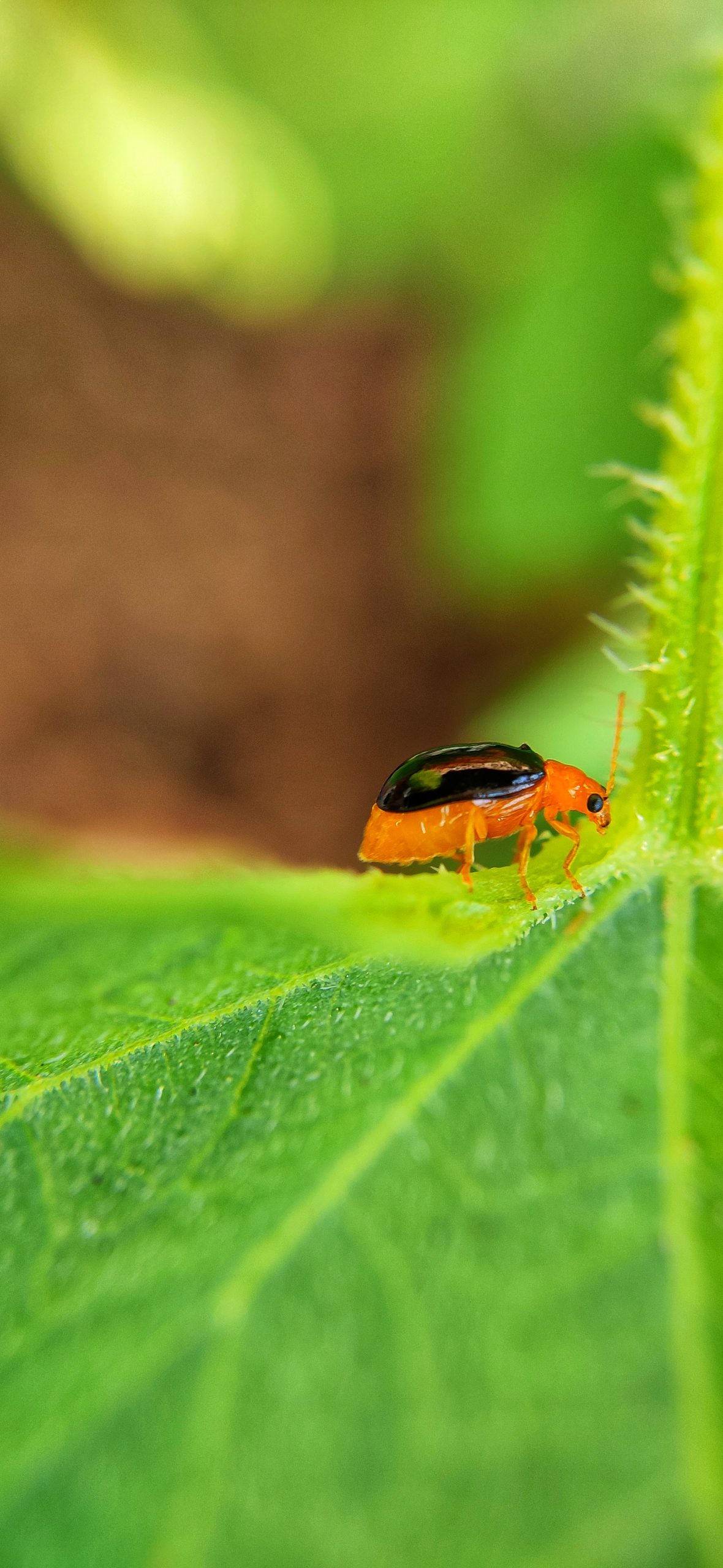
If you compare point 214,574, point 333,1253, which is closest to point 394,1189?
point 333,1253

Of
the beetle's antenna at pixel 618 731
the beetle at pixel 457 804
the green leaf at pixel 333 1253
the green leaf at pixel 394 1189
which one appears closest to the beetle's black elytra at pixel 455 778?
the beetle at pixel 457 804

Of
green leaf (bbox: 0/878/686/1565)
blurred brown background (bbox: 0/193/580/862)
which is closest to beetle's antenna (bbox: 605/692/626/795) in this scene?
green leaf (bbox: 0/878/686/1565)

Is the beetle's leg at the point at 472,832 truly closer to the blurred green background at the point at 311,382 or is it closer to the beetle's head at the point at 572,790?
the beetle's head at the point at 572,790

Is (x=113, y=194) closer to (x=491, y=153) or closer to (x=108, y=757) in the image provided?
(x=491, y=153)

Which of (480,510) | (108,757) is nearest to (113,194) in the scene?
(480,510)

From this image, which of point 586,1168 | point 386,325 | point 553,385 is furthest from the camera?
point 386,325
